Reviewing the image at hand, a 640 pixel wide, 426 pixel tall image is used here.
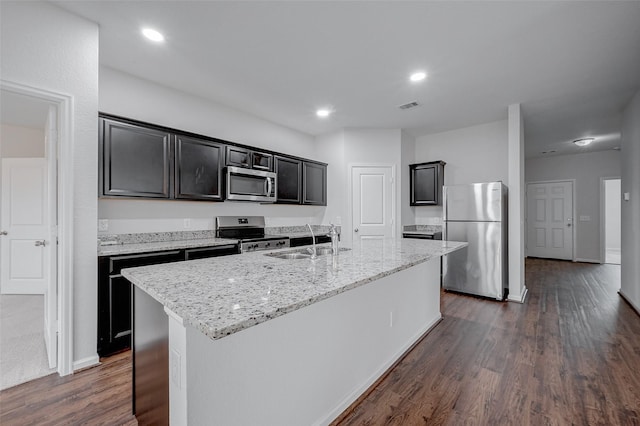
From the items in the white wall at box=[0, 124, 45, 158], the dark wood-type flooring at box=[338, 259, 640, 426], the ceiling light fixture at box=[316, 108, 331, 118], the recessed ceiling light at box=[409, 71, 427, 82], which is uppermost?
the ceiling light fixture at box=[316, 108, 331, 118]

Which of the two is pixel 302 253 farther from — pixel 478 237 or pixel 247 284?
pixel 478 237

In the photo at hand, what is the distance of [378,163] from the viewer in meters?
4.92

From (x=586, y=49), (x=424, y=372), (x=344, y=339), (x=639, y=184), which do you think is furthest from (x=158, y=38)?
(x=639, y=184)

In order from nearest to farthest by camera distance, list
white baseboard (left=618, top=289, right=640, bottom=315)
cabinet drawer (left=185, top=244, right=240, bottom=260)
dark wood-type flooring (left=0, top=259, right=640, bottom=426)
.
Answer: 1. dark wood-type flooring (left=0, top=259, right=640, bottom=426)
2. cabinet drawer (left=185, top=244, right=240, bottom=260)
3. white baseboard (left=618, top=289, right=640, bottom=315)

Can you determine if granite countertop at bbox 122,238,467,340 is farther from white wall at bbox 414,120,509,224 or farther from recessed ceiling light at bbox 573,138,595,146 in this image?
recessed ceiling light at bbox 573,138,595,146

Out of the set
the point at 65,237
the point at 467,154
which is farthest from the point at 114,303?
the point at 467,154

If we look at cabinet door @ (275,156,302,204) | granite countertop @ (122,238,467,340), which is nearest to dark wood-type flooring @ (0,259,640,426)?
A: granite countertop @ (122,238,467,340)

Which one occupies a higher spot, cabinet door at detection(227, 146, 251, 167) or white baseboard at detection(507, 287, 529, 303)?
cabinet door at detection(227, 146, 251, 167)

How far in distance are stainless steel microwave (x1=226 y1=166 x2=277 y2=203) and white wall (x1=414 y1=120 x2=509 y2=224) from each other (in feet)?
9.63

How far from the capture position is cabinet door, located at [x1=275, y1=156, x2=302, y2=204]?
4230 mm

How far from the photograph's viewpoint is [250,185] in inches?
149

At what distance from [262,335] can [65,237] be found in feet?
6.07

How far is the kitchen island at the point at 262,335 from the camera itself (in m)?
0.99

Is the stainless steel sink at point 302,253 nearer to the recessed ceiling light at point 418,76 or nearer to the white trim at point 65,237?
the white trim at point 65,237
